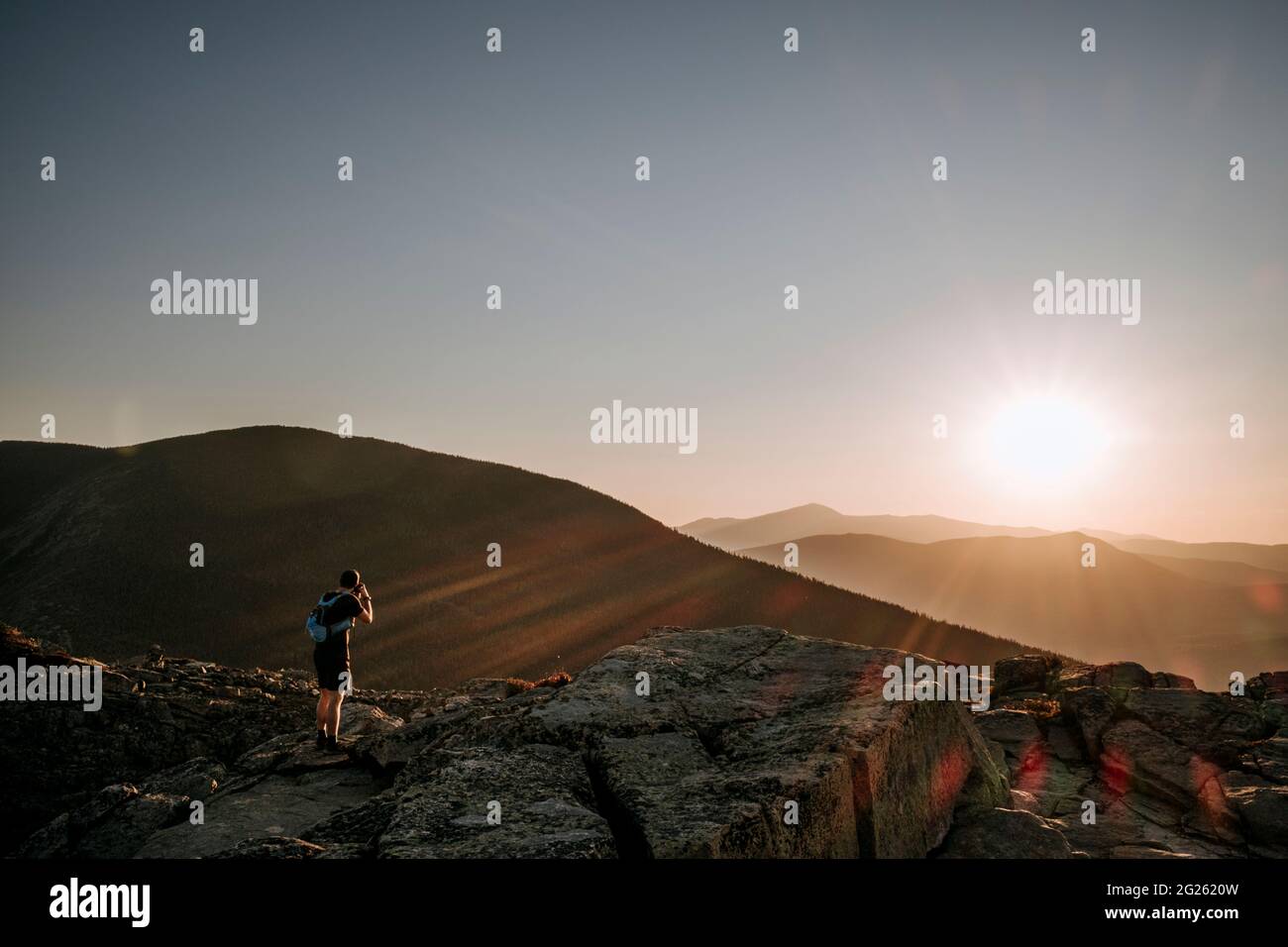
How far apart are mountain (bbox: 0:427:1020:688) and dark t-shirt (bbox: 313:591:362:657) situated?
118ft

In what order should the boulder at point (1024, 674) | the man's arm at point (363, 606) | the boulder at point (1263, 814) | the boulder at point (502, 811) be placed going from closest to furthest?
1. the boulder at point (502, 811)
2. the boulder at point (1263, 814)
3. the man's arm at point (363, 606)
4. the boulder at point (1024, 674)

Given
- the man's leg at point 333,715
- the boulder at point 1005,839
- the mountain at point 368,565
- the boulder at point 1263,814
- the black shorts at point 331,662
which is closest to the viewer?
the boulder at point 1005,839

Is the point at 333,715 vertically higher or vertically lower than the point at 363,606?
lower

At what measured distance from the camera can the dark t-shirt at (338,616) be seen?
1120 centimetres

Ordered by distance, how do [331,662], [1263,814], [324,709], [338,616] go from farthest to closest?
1. [324,709]
2. [338,616]
3. [331,662]
4. [1263,814]

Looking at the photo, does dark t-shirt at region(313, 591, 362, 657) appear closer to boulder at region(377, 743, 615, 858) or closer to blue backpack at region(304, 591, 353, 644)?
blue backpack at region(304, 591, 353, 644)

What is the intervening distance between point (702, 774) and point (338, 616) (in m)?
7.36

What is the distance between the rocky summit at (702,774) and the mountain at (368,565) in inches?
1386

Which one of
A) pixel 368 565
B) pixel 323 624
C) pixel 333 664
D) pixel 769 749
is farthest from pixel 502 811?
pixel 368 565

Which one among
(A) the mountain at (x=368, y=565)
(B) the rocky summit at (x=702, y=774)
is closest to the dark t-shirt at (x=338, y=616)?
(B) the rocky summit at (x=702, y=774)

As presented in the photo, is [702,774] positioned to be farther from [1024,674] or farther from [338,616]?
[1024,674]

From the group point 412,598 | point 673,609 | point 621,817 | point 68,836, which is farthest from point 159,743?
point 673,609

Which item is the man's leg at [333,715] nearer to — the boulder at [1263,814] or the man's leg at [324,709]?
the man's leg at [324,709]

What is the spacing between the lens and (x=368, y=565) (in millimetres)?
69688
